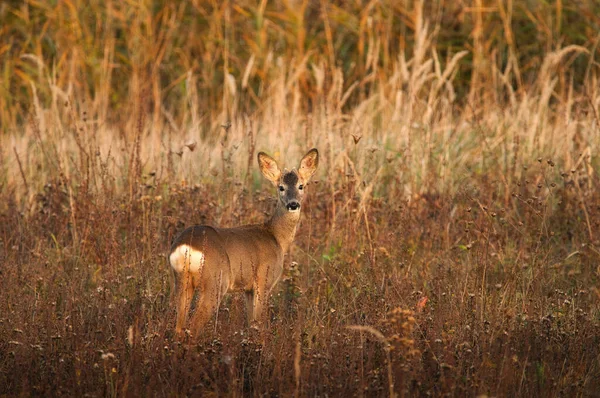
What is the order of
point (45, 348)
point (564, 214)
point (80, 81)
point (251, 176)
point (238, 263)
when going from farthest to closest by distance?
point (80, 81), point (251, 176), point (564, 214), point (238, 263), point (45, 348)

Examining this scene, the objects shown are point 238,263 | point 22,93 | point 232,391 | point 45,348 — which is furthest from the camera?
point 22,93

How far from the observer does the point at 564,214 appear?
6.86 meters

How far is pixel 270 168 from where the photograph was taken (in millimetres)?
6102

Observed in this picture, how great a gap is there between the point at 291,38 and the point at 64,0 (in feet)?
7.65

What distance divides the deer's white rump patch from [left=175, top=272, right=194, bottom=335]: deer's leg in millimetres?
37

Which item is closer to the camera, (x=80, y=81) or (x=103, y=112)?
(x=103, y=112)


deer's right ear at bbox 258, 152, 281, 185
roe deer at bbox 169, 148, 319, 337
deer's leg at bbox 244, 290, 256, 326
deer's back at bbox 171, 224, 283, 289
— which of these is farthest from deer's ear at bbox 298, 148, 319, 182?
deer's leg at bbox 244, 290, 256, 326

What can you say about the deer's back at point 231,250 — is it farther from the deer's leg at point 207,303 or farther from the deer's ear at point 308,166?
the deer's ear at point 308,166

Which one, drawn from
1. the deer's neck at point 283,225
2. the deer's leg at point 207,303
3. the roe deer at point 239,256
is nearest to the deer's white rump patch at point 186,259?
the roe deer at point 239,256

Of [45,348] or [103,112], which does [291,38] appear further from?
[45,348]

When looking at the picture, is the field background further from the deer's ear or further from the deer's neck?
the deer's ear

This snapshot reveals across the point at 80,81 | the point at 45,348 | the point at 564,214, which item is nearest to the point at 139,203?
the point at 45,348

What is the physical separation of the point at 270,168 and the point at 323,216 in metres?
0.88

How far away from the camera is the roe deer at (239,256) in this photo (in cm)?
471
